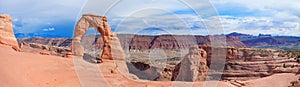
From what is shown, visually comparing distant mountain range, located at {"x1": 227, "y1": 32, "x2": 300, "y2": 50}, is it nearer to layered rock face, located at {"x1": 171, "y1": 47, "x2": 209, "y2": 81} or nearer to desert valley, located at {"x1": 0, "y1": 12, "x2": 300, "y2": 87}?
desert valley, located at {"x1": 0, "y1": 12, "x2": 300, "y2": 87}

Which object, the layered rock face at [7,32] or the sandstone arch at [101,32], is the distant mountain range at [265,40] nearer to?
the sandstone arch at [101,32]

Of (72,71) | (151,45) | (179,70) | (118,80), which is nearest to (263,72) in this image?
(179,70)

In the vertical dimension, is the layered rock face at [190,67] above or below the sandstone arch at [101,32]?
below

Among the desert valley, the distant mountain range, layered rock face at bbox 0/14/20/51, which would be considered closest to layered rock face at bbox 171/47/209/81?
the desert valley

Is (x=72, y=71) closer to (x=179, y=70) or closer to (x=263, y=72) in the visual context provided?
(x=179, y=70)

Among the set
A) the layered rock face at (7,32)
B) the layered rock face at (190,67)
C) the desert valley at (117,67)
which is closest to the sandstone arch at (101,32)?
the desert valley at (117,67)
